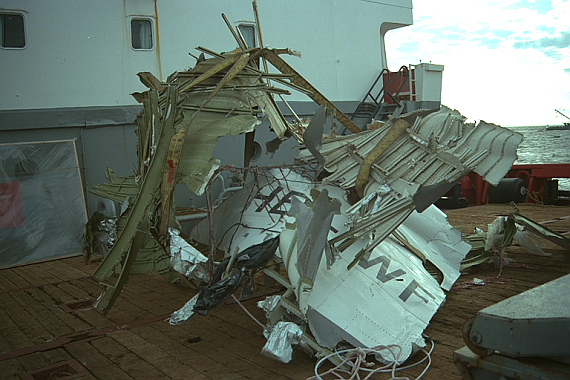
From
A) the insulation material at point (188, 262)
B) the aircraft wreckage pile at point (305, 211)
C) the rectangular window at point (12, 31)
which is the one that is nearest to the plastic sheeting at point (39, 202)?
the rectangular window at point (12, 31)

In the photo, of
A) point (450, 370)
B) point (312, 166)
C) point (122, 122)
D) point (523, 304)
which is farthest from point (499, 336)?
point (122, 122)

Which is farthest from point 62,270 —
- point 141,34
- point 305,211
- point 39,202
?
point 305,211

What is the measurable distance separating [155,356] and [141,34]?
26.9 feet

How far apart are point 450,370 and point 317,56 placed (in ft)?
34.8

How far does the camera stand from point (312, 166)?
7.69 m

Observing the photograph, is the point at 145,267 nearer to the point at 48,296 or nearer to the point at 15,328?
the point at 15,328

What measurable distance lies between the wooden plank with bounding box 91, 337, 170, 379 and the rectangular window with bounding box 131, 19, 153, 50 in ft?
24.4

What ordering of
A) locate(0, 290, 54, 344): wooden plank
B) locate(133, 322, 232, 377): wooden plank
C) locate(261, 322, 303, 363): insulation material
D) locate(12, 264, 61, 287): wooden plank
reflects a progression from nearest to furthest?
locate(261, 322, 303, 363): insulation material → locate(133, 322, 232, 377): wooden plank → locate(0, 290, 54, 344): wooden plank → locate(12, 264, 61, 287): wooden plank

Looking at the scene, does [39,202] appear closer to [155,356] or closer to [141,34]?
[141,34]

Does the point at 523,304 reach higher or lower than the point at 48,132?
lower

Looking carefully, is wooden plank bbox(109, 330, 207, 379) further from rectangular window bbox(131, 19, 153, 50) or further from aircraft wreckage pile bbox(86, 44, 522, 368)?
rectangular window bbox(131, 19, 153, 50)

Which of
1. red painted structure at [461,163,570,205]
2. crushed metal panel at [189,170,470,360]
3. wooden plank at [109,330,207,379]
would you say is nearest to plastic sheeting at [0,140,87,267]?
crushed metal panel at [189,170,470,360]

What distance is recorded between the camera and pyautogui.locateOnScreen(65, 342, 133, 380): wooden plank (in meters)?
5.32

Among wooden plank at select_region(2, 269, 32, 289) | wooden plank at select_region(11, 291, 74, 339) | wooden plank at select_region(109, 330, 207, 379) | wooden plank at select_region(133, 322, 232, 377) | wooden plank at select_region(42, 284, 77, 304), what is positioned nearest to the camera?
wooden plank at select_region(109, 330, 207, 379)
